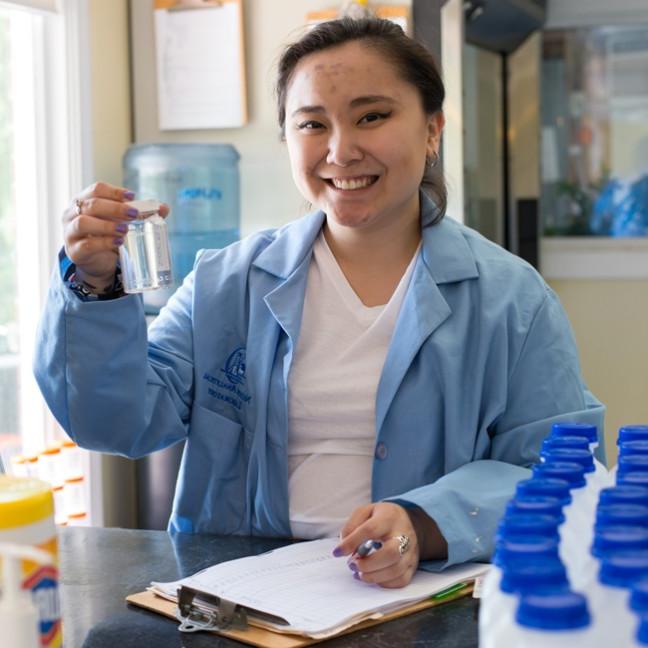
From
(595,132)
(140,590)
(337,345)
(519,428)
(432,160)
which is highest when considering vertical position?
(595,132)

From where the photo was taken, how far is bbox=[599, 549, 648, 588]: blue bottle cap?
726 millimetres

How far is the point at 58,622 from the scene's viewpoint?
0.96m

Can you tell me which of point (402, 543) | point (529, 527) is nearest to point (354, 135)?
point (402, 543)

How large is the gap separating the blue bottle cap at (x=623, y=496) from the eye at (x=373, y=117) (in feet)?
2.99

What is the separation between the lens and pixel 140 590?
4.36 feet

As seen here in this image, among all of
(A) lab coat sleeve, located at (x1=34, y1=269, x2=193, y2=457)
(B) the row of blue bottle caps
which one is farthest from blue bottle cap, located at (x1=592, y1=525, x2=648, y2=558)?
(A) lab coat sleeve, located at (x1=34, y1=269, x2=193, y2=457)

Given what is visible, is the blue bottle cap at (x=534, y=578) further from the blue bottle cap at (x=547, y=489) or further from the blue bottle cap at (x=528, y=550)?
the blue bottle cap at (x=547, y=489)

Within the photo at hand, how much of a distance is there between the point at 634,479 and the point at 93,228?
0.77m

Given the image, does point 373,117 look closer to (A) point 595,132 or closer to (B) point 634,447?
(B) point 634,447

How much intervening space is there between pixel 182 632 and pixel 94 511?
6.35ft

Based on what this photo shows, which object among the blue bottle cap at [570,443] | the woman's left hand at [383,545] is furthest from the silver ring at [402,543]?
the blue bottle cap at [570,443]

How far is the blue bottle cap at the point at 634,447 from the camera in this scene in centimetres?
109

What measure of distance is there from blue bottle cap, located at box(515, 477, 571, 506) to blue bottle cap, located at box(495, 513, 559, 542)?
0.08 meters

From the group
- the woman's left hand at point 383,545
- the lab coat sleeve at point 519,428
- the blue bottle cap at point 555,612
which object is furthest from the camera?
the lab coat sleeve at point 519,428
